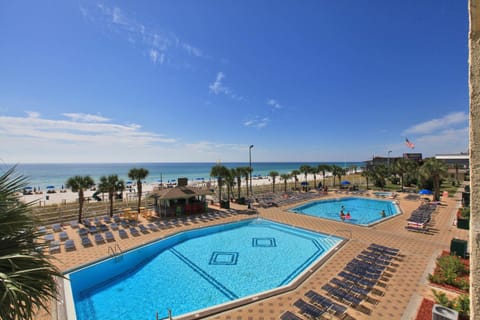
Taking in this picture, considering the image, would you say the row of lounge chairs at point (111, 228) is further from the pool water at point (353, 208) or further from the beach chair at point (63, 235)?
the pool water at point (353, 208)

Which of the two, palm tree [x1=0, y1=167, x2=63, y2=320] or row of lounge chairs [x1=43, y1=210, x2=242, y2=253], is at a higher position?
palm tree [x1=0, y1=167, x2=63, y2=320]

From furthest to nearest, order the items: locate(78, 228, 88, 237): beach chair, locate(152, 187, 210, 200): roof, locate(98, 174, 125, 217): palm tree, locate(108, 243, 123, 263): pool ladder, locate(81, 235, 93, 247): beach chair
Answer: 1. locate(152, 187, 210, 200): roof
2. locate(98, 174, 125, 217): palm tree
3. locate(78, 228, 88, 237): beach chair
4. locate(81, 235, 93, 247): beach chair
5. locate(108, 243, 123, 263): pool ladder

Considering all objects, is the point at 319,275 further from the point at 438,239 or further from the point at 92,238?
the point at 92,238

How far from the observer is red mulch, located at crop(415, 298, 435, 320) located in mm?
6996

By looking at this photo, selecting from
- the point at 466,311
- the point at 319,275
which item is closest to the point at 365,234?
the point at 319,275

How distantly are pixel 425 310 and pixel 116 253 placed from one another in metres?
15.3

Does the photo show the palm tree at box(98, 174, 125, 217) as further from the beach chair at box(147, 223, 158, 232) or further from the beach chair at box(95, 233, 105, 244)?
the beach chair at box(95, 233, 105, 244)

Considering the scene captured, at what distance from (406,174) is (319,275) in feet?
131

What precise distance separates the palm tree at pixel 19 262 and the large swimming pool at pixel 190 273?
6.02 metres

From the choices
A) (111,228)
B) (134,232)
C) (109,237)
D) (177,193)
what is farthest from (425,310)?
(111,228)

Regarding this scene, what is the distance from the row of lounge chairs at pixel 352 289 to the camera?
7.34 metres

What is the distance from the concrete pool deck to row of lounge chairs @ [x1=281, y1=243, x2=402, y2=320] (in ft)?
0.87

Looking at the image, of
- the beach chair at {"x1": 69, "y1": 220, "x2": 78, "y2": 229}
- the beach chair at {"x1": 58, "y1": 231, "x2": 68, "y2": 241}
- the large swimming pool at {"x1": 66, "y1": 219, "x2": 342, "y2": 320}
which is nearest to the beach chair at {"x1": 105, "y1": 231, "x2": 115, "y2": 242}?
the beach chair at {"x1": 58, "y1": 231, "x2": 68, "y2": 241}

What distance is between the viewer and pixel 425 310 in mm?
7320
